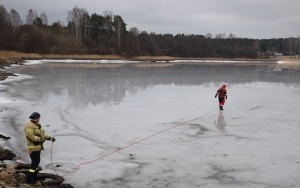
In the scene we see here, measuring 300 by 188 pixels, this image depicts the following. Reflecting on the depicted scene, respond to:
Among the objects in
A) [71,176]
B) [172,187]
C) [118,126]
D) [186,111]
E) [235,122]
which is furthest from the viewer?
[186,111]

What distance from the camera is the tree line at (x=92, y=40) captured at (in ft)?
202

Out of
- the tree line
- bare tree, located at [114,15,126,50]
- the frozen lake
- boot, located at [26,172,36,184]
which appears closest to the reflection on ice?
the frozen lake

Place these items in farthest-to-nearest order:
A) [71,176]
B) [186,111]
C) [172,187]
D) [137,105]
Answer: [137,105] → [186,111] → [71,176] → [172,187]

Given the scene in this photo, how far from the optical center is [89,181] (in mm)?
5914

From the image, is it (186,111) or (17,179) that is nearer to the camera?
(17,179)

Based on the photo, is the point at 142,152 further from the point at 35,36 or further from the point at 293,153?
the point at 35,36

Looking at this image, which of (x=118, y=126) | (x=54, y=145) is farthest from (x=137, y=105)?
(x=54, y=145)

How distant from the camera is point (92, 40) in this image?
77.4 meters

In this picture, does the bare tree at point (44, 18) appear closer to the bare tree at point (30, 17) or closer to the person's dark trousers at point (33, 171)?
the bare tree at point (30, 17)

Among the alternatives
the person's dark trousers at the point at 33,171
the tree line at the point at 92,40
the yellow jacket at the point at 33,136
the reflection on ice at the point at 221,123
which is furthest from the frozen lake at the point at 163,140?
the tree line at the point at 92,40

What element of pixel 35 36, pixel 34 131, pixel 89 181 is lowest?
pixel 89 181

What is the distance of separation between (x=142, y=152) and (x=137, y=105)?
19.9 ft

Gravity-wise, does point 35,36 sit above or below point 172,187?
above

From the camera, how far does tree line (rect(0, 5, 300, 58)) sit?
61625 millimetres
